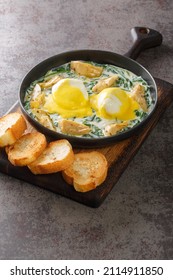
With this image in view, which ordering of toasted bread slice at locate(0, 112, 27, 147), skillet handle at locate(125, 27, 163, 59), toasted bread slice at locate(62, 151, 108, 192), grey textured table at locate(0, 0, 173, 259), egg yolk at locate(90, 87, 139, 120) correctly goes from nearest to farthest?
grey textured table at locate(0, 0, 173, 259) → toasted bread slice at locate(62, 151, 108, 192) → toasted bread slice at locate(0, 112, 27, 147) → egg yolk at locate(90, 87, 139, 120) → skillet handle at locate(125, 27, 163, 59)

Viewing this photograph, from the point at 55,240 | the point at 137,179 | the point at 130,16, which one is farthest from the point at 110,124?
the point at 130,16

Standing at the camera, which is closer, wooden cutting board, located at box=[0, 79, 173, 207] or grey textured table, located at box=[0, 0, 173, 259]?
grey textured table, located at box=[0, 0, 173, 259]


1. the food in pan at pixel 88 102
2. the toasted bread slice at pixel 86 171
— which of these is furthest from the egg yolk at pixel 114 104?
the toasted bread slice at pixel 86 171

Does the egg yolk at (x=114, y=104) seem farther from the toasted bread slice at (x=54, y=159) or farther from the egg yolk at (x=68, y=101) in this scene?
the toasted bread slice at (x=54, y=159)

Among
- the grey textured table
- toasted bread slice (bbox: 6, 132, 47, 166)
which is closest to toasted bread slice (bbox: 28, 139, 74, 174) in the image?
toasted bread slice (bbox: 6, 132, 47, 166)

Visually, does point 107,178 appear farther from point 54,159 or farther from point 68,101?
point 68,101

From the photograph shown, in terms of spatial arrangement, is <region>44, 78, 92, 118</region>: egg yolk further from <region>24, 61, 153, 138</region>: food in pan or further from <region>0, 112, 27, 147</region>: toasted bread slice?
<region>0, 112, 27, 147</region>: toasted bread slice

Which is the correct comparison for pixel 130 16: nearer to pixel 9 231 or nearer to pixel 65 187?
pixel 65 187
